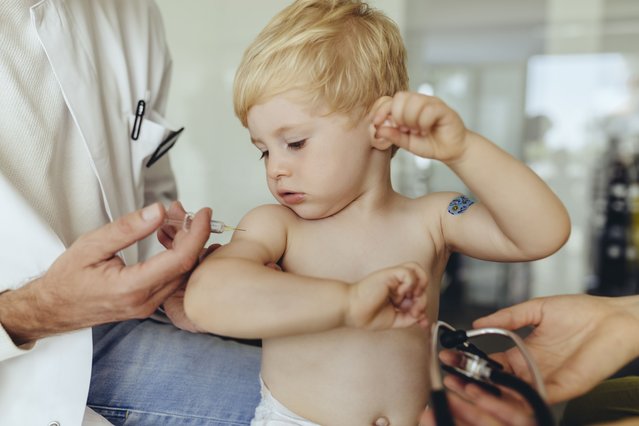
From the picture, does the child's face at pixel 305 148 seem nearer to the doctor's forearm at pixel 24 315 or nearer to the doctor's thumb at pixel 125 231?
the doctor's thumb at pixel 125 231

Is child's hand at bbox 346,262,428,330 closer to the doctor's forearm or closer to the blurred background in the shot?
the doctor's forearm

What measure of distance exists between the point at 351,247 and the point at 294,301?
9.8 inches

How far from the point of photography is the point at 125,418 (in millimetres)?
1042

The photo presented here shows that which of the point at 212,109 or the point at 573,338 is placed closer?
Answer: the point at 573,338

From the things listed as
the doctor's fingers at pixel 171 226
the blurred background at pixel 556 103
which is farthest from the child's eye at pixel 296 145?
the blurred background at pixel 556 103

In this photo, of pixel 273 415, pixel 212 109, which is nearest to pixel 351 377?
pixel 273 415

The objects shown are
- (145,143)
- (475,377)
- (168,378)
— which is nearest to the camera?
(475,377)

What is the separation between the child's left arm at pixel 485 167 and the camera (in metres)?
0.73

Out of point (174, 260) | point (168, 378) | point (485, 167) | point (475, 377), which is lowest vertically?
point (168, 378)

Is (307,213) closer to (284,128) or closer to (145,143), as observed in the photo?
(284,128)

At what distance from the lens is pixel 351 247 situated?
926 millimetres

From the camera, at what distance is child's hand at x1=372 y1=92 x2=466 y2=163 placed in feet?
2.36

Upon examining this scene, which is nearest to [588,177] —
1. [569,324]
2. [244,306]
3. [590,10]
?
[590,10]

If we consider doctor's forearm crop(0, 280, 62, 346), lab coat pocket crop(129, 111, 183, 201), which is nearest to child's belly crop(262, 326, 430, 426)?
doctor's forearm crop(0, 280, 62, 346)
